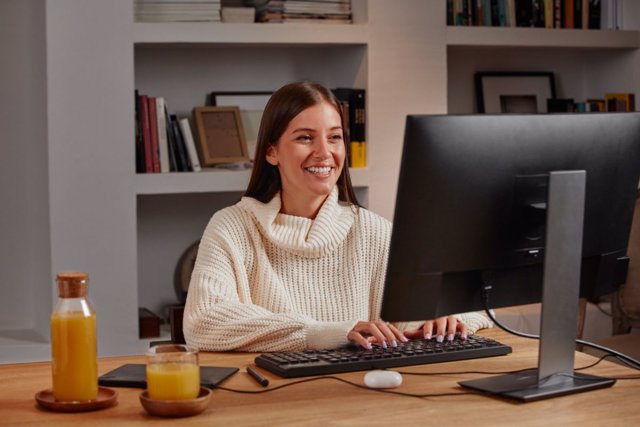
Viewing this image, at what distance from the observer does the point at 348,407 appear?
1.59 meters

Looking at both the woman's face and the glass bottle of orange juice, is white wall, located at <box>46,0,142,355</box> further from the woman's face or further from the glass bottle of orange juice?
the glass bottle of orange juice

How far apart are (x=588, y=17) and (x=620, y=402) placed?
280cm

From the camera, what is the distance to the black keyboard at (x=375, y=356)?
181 centimetres

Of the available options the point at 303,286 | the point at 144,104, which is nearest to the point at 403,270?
the point at 303,286

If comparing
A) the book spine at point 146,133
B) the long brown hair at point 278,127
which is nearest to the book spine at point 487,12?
the book spine at point 146,133

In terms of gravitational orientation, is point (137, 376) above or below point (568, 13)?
below

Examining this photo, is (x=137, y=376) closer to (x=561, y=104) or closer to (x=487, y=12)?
(x=487, y=12)

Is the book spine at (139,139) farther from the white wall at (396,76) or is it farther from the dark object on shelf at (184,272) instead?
the white wall at (396,76)

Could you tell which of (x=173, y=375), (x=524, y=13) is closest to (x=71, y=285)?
(x=173, y=375)

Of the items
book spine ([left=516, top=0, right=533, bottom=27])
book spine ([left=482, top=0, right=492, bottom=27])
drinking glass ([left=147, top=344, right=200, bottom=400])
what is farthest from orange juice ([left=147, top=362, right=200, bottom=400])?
book spine ([left=516, top=0, right=533, bottom=27])

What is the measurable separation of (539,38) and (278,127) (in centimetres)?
186

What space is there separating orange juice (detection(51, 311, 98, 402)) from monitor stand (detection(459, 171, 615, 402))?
63 cm

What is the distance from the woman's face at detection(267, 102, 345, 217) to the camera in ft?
7.78

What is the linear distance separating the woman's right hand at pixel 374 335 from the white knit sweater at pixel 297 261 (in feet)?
0.88
